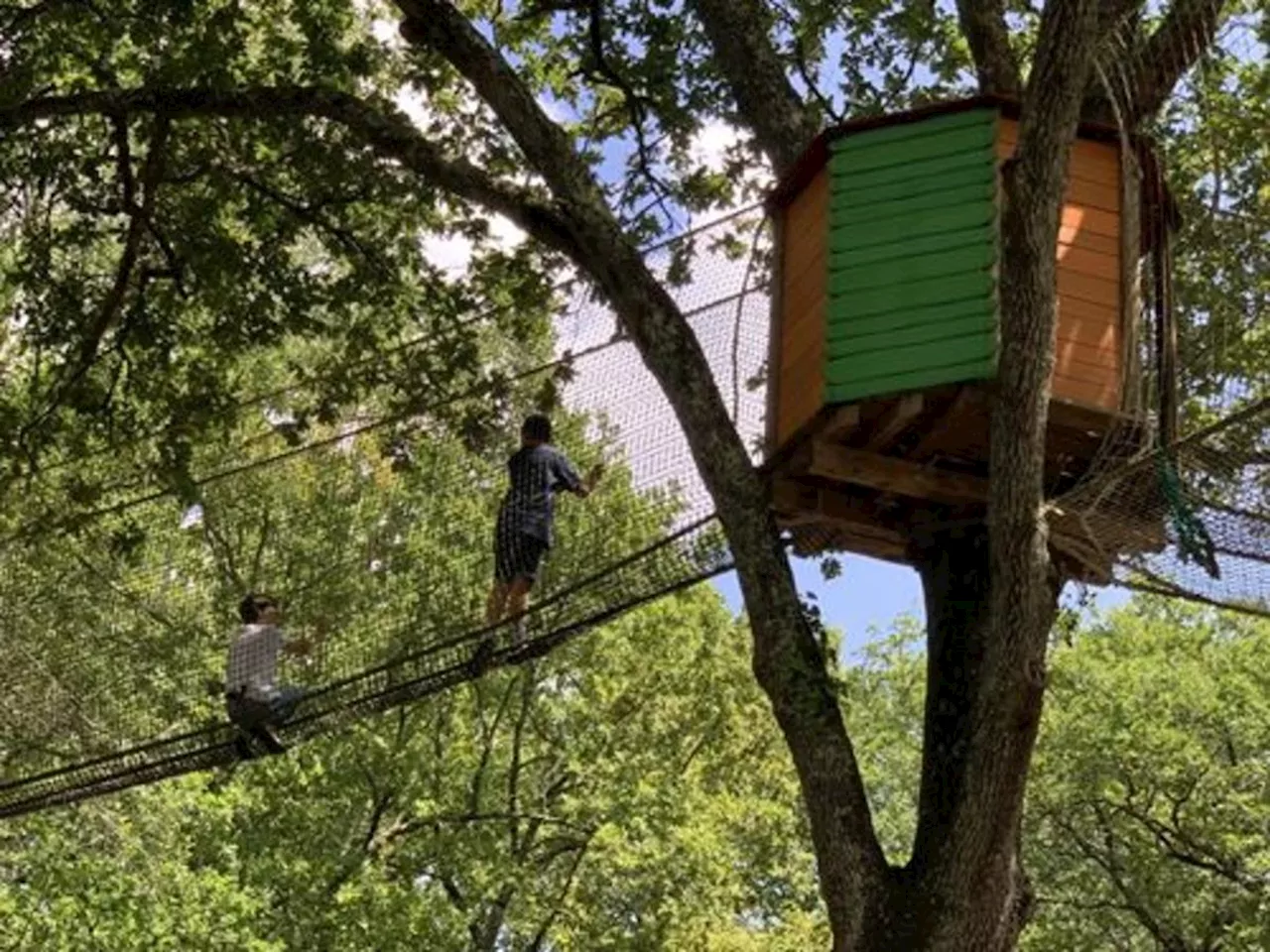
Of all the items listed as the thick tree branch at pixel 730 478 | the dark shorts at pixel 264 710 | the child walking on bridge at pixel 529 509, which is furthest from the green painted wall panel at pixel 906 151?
the dark shorts at pixel 264 710

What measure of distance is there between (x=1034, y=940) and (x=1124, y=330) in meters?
13.9

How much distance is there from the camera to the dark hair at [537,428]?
775 cm

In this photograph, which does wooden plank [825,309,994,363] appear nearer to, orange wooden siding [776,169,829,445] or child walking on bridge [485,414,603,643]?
orange wooden siding [776,169,829,445]

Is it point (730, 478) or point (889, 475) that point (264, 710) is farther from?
point (889, 475)

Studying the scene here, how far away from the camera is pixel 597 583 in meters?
7.20

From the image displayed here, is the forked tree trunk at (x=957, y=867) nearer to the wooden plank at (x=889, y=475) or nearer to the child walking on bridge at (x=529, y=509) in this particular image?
the wooden plank at (x=889, y=475)

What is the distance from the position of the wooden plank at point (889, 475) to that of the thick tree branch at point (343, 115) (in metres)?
1.23

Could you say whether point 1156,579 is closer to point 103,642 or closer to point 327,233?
point 327,233

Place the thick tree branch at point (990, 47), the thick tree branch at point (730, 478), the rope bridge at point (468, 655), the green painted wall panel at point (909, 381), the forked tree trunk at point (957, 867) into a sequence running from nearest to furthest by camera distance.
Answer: the forked tree trunk at point (957, 867) < the thick tree branch at point (730, 478) < the green painted wall panel at point (909, 381) < the thick tree branch at point (990, 47) < the rope bridge at point (468, 655)

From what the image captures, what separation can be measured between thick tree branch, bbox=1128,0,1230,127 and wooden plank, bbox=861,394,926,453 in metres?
1.59

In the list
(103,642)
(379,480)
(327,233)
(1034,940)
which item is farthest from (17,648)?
(1034,940)

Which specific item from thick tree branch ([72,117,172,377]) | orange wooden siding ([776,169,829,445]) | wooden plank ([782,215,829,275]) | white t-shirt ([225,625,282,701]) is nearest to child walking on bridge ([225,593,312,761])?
white t-shirt ([225,625,282,701])

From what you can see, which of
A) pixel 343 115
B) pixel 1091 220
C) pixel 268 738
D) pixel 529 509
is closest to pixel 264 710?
pixel 268 738

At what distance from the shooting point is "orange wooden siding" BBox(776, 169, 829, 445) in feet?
19.7
